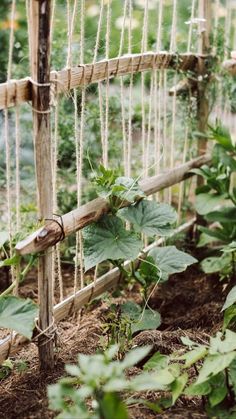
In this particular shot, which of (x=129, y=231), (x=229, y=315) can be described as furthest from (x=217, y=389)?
(x=129, y=231)

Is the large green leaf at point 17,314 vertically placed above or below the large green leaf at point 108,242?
below

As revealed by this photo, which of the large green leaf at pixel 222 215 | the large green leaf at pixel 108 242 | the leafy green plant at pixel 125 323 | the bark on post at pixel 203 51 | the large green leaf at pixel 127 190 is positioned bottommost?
the leafy green plant at pixel 125 323

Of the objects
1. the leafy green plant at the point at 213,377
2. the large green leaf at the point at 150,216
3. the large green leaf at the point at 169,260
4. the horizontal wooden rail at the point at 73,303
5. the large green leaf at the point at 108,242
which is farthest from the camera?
the large green leaf at the point at 169,260

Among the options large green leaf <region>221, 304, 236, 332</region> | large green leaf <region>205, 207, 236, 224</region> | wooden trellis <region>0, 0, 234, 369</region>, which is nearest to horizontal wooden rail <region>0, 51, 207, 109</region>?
wooden trellis <region>0, 0, 234, 369</region>

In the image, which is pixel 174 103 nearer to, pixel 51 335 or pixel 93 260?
pixel 93 260

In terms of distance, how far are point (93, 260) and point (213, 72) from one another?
1.73 meters

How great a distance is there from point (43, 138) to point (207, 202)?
61.0 inches

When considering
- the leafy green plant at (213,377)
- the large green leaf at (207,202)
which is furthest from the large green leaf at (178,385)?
the large green leaf at (207,202)

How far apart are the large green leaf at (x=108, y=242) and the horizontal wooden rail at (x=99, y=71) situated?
690mm

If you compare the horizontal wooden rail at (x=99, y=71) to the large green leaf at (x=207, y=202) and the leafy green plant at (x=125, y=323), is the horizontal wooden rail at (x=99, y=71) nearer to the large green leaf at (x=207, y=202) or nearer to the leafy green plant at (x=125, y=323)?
the large green leaf at (x=207, y=202)

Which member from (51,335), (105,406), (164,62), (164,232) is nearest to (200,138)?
(164,62)

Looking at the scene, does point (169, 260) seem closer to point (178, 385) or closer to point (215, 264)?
point (215, 264)

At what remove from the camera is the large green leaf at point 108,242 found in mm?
3082

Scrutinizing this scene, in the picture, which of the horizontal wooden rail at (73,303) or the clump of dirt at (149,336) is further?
the horizontal wooden rail at (73,303)
